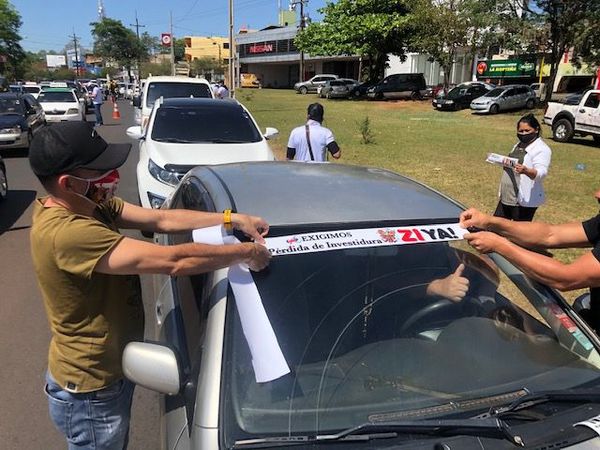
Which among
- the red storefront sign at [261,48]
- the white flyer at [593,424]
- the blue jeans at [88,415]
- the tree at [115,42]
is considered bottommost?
the blue jeans at [88,415]

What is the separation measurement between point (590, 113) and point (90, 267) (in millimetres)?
18522

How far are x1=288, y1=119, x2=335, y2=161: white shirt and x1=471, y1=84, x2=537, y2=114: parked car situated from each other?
24.7 m

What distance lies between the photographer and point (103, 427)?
6.89 feet

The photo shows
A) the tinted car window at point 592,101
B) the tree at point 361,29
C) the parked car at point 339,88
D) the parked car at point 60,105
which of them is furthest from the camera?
the parked car at point 339,88

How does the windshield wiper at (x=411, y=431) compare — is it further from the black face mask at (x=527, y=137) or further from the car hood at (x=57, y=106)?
the car hood at (x=57, y=106)

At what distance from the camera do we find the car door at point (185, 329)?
183 cm

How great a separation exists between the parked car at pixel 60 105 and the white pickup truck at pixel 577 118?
17.9 meters

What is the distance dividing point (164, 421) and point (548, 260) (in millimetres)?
1762

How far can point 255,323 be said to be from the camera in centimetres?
184

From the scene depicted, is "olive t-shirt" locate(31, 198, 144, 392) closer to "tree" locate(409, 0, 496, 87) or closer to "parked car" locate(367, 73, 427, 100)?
"tree" locate(409, 0, 496, 87)

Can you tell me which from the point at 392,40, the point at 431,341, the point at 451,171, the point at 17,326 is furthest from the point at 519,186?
the point at 392,40

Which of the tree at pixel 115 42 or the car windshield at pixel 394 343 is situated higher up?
the tree at pixel 115 42

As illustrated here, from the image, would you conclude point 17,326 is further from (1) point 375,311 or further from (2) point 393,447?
(2) point 393,447

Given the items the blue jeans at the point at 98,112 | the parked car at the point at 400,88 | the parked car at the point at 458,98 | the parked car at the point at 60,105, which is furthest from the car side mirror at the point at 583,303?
the parked car at the point at 400,88
